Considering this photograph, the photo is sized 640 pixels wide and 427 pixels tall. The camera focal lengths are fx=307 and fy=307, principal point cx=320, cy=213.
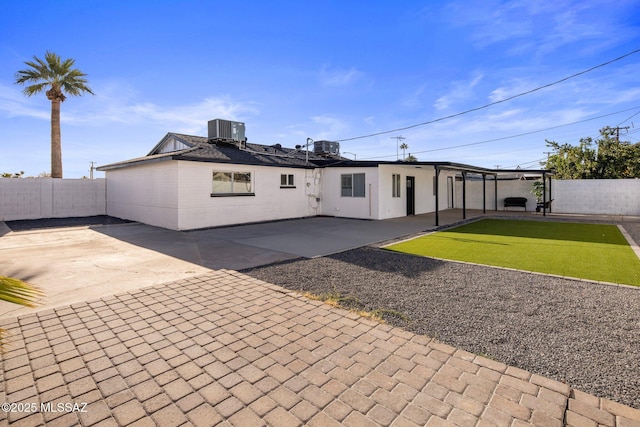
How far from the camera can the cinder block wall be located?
14.1m

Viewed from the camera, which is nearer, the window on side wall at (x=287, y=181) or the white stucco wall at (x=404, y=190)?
the white stucco wall at (x=404, y=190)

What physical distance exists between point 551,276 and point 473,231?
5.95 m

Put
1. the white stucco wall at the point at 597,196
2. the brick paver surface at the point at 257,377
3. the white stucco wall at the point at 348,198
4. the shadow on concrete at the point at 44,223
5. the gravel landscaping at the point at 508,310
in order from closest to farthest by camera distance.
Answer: the brick paver surface at the point at 257,377
the gravel landscaping at the point at 508,310
the shadow on concrete at the point at 44,223
the white stucco wall at the point at 348,198
the white stucco wall at the point at 597,196

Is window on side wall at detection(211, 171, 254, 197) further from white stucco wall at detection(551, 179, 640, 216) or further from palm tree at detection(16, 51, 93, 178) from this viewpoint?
white stucco wall at detection(551, 179, 640, 216)

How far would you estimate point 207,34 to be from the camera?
37.0 feet

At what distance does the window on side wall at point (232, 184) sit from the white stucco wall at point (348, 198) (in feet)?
14.7

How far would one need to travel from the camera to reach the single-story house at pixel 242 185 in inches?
456

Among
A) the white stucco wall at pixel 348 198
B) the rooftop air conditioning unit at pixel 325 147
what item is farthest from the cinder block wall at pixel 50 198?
the rooftop air conditioning unit at pixel 325 147

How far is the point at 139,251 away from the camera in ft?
25.0

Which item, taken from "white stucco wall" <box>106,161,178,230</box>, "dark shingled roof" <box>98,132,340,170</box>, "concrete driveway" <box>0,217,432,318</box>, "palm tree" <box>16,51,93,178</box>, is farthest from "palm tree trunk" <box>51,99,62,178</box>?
"concrete driveway" <box>0,217,432,318</box>

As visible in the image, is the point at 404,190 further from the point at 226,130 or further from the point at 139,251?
the point at 139,251

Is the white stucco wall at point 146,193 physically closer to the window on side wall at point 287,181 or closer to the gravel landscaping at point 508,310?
the window on side wall at point 287,181

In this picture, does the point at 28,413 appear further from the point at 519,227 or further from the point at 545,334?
the point at 519,227

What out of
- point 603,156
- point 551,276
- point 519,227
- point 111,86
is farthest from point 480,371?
point 603,156
